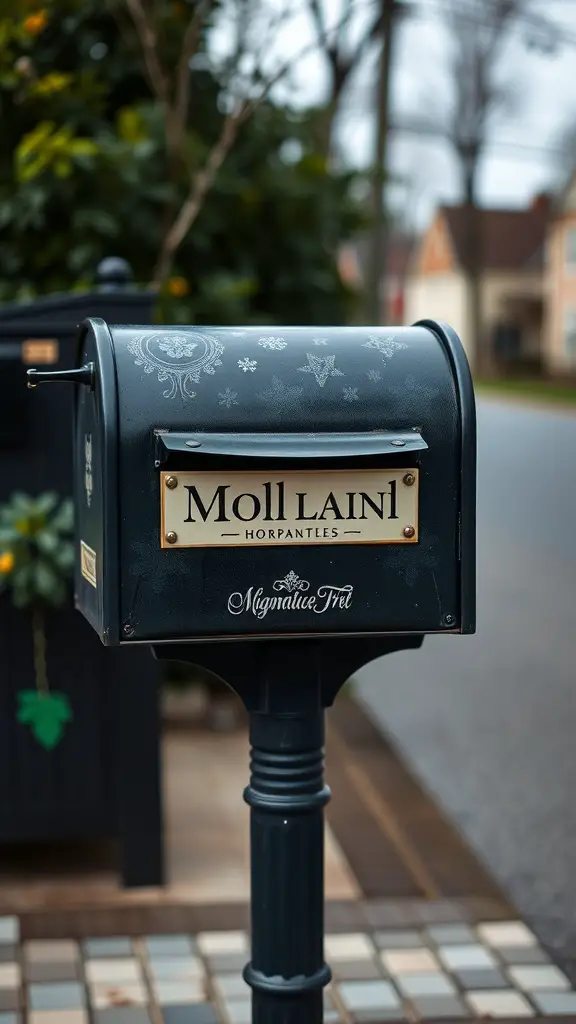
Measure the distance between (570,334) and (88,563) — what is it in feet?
154

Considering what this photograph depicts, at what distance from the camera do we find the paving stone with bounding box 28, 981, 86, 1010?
3.21 meters

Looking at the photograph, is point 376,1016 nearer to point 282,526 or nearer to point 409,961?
point 409,961

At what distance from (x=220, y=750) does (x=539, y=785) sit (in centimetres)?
123

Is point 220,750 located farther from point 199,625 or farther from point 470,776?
point 199,625

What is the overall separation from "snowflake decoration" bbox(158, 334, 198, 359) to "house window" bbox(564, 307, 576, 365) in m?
46.4

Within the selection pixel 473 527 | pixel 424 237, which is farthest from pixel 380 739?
pixel 424 237

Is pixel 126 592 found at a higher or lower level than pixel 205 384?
lower

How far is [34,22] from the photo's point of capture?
507 centimetres

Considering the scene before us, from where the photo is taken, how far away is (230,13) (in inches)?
242

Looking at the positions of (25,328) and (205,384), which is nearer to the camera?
(205,384)

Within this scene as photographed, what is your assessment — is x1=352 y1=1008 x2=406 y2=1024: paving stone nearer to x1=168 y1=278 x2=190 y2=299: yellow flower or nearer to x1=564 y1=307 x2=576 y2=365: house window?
x1=168 y1=278 x2=190 y2=299: yellow flower

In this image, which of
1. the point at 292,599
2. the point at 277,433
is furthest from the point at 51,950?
the point at 277,433

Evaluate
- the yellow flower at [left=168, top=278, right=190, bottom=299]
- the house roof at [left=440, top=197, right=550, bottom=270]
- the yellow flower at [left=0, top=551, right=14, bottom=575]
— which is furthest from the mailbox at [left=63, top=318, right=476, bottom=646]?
the house roof at [left=440, top=197, right=550, bottom=270]

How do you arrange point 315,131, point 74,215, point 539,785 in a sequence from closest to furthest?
point 539,785 < point 74,215 < point 315,131
